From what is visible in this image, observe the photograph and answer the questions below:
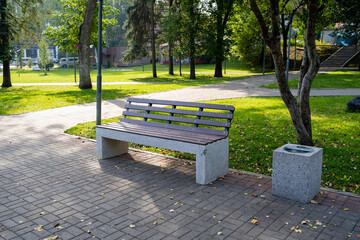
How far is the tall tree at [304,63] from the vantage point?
665 centimetres

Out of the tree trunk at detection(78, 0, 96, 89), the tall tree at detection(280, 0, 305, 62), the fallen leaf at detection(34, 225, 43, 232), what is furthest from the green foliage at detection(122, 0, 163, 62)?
the fallen leaf at detection(34, 225, 43, 232)

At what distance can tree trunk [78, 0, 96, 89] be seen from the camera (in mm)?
19141

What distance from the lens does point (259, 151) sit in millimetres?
7527

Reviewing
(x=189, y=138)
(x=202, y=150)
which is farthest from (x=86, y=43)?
(x=202, y=150)

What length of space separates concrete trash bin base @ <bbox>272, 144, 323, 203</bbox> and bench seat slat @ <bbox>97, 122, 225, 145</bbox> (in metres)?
1.16

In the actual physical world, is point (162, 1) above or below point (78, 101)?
above

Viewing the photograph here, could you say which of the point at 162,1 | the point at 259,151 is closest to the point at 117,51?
the point at 162,1

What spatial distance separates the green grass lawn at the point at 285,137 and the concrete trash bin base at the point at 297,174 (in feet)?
2.62

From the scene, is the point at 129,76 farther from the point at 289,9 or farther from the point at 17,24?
the point at 289,9

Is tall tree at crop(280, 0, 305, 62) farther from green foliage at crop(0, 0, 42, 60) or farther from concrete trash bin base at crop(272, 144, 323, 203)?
green foliage at crop(0, 0, 42, 60)

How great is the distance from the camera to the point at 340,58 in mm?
37281

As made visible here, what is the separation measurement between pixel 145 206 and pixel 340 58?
122ft

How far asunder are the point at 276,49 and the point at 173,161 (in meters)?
2.88

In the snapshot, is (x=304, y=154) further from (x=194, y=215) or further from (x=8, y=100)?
(x=8, y=100)
